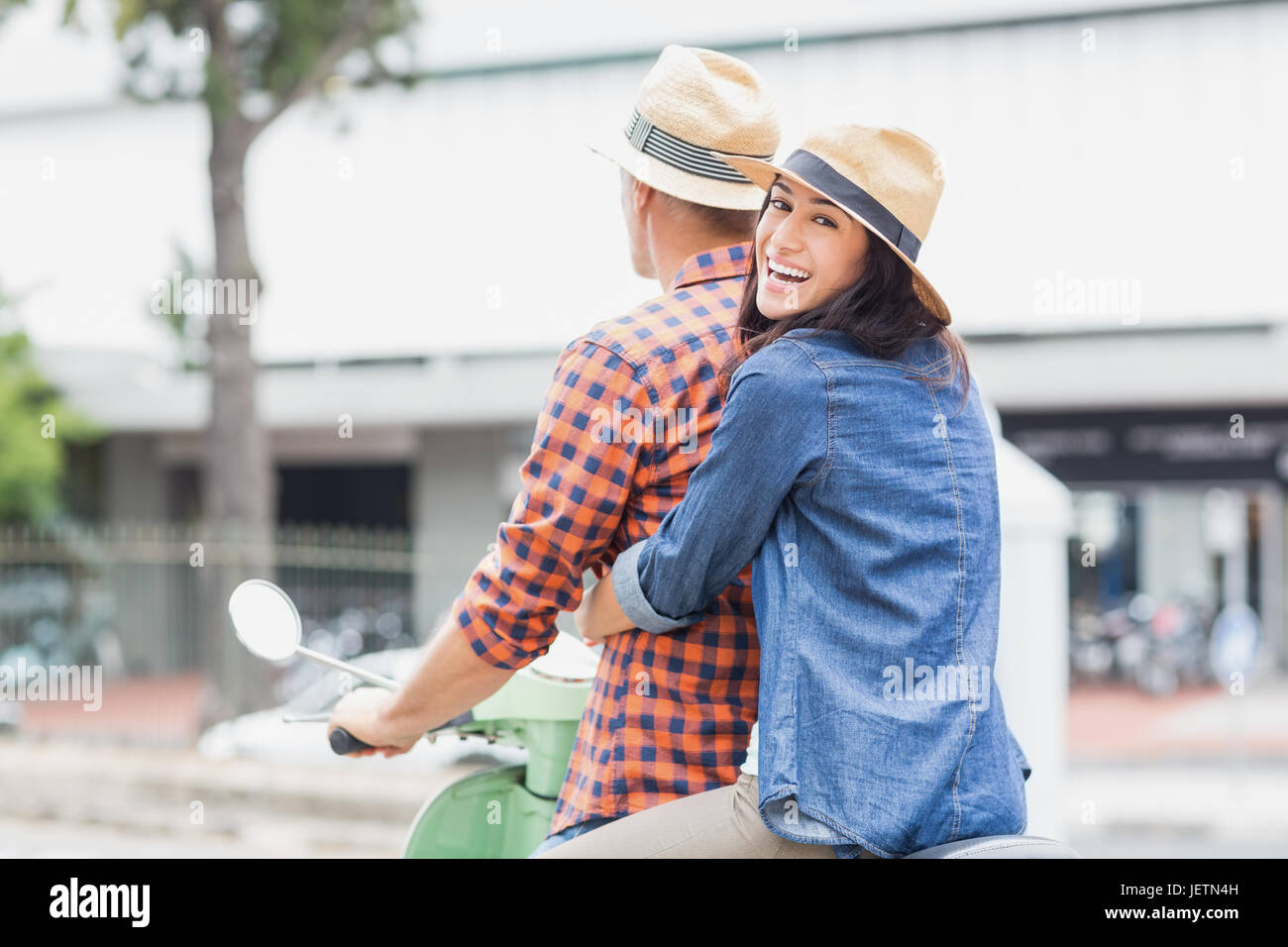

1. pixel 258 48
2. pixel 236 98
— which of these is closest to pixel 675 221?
pixel 236 98

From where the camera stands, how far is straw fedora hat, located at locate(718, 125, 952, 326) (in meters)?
1.65

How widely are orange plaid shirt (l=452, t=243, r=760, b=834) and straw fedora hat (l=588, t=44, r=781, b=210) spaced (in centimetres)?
27

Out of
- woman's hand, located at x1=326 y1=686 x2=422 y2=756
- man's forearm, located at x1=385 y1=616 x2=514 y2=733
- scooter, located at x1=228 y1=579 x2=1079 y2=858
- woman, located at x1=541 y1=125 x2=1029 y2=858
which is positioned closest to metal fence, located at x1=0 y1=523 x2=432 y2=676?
scooter, located at x1=228 y1=579 x2=1079 y2=858

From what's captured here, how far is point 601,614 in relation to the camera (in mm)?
1799

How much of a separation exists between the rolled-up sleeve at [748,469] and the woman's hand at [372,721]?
52cm

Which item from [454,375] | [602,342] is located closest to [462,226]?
[454,375]

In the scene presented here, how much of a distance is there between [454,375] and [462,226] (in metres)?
1.77

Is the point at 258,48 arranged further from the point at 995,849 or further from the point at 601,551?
the point at 995,849

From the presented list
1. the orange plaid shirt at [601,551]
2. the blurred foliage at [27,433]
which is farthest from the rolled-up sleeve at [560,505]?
the blurred foliage at [27,433]

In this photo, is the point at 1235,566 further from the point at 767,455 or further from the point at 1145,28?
the point at 767,455

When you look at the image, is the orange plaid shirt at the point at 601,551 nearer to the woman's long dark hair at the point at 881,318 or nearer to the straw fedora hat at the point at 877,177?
the woman's long dark hair at the point at 881,318

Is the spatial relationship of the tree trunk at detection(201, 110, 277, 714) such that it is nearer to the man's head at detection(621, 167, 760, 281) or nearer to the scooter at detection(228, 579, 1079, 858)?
the scooter at detection(228, 579, 1079, 858)

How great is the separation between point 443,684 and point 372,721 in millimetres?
192

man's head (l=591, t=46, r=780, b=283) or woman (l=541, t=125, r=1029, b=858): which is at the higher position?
man's head (l=591, t=46, r=780, b=283)
